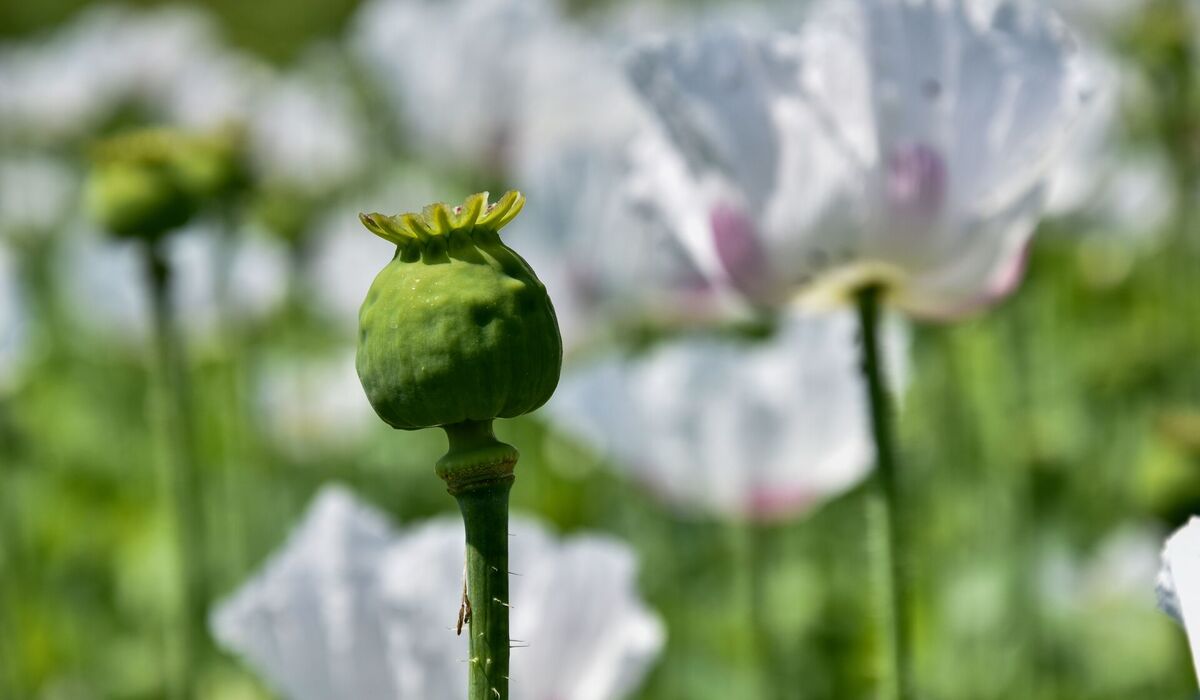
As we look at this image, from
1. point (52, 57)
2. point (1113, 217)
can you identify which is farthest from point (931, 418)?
point (52, 57)

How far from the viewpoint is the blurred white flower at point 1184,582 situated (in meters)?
0.30

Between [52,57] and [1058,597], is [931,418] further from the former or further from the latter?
[52,57]

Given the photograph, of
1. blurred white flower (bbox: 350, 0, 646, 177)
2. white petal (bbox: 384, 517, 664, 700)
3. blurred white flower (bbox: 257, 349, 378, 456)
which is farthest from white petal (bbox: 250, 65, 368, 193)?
white petal (bbox: 384, 517, 664, 700)

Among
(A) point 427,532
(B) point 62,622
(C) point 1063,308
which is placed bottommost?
(A) point 427,532

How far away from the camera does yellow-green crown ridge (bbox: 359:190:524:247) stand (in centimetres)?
33

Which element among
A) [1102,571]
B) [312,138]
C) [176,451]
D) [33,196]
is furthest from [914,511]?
[33,196]

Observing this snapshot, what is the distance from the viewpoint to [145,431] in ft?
6.08

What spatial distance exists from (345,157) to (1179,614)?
6.96 feet

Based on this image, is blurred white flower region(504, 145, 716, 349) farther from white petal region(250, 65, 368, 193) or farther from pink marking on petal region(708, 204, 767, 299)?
white petal region(250, 65, 368, 193)

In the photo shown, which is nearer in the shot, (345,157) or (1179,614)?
(1179,614)

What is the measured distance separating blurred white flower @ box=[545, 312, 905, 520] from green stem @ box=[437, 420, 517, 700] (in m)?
0.56

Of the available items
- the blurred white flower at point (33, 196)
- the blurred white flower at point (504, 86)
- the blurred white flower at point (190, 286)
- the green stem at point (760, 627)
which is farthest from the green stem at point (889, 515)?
the blurred white flower at point (33, 196)

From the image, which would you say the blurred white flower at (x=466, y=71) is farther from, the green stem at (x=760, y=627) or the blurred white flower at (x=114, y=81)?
the blurred white flower at (x=114, y=81)

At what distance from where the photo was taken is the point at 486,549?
329mm
